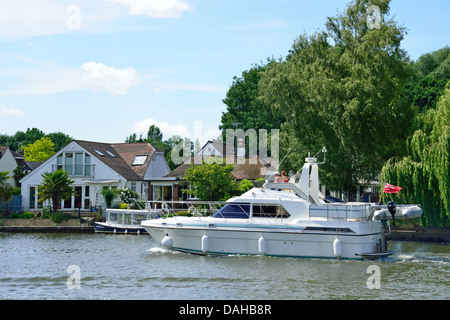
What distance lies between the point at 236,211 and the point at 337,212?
466 centimetres

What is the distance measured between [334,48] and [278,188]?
15144 mm

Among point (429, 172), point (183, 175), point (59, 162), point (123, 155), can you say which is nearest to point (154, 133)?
point (123, 155)

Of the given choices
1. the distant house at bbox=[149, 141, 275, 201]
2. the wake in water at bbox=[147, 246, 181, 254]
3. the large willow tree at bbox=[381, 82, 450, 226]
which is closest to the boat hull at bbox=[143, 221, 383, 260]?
the wake in water at bbox=[147, 246, 181, 254]

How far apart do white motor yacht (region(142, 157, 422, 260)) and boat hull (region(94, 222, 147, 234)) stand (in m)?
12.8

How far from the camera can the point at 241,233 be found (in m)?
25.6

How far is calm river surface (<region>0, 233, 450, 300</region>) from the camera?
1794 centimetres

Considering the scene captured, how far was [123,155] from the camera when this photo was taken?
5600 centimetres

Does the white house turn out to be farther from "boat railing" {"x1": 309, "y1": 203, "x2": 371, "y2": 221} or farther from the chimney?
"boat railing" {"x1": 309, "y1": 203, "x2": 371, "y2": 221}

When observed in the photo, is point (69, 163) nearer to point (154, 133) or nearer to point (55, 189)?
point (55, 189)

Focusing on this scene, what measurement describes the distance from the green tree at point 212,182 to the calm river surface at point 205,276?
528 inches

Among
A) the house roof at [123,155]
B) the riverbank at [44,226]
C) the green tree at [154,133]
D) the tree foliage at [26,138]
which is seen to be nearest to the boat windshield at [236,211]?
the riverbank at [44,226]

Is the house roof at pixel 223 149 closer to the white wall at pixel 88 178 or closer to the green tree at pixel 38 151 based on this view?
the white wall at pixel 88 178
